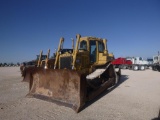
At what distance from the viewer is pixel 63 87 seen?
267 inches

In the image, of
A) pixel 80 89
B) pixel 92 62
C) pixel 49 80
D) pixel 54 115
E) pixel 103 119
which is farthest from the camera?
pixel 92 62

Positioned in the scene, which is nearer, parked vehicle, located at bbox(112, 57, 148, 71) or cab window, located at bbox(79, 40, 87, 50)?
cab window, located at bbox(79, 40, 87, 50)

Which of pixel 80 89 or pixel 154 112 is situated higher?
pixel 80 89

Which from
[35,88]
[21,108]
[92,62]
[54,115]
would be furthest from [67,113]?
[92,62]

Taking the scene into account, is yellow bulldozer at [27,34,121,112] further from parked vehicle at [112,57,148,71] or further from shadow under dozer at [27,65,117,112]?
parked vehicle at [112,57,148,71]

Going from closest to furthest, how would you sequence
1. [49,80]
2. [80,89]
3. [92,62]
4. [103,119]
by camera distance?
[103,119] → [80,89] → [49,80] → [92,62]

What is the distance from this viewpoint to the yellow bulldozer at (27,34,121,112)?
6.41 metres

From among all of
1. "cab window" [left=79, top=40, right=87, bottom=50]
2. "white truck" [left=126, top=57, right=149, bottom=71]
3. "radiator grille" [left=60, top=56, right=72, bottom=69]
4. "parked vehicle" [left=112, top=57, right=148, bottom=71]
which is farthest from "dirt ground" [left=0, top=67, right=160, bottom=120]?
"parked vehicle" [left=112, top=57, right=148, bottom=71]

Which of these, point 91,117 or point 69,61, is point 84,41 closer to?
point 69,61

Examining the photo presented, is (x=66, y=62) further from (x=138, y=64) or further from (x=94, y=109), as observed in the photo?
(x=138, y=64)

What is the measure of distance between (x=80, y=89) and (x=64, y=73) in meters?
0.98

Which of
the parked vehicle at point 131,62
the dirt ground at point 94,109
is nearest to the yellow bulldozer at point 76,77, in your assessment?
the dirt ground at point 94,109

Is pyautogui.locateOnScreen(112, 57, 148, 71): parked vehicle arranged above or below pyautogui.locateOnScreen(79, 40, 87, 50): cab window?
below

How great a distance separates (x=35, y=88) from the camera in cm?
781
